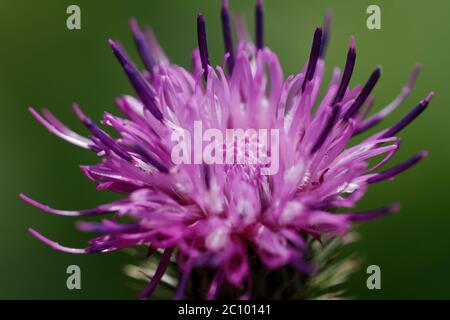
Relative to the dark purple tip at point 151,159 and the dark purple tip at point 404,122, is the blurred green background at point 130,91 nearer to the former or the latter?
the dark purple tip at point 404,122

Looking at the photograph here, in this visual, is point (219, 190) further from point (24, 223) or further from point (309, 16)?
point (309, 16)

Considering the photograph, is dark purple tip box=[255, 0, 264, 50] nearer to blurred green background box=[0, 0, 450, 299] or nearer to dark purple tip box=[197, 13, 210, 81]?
dark purple tip box=[197, 13, 210, 81]

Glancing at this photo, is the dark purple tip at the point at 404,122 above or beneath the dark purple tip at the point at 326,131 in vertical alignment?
above

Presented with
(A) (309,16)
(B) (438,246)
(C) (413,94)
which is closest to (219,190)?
(B) (438,246)

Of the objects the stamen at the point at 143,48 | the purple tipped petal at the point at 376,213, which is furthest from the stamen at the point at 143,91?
the purple tipped petal at the point at 376,213

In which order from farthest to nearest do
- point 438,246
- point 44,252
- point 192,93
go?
1. point 44,252
2. point 438,246
3. point 192,93

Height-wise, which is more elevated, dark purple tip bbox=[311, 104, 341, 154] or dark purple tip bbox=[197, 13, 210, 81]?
dark purple tip bbox=[197, 13, 210, 81]

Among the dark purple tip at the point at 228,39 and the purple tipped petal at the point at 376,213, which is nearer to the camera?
the purple tipped petal at the point at 376,213
